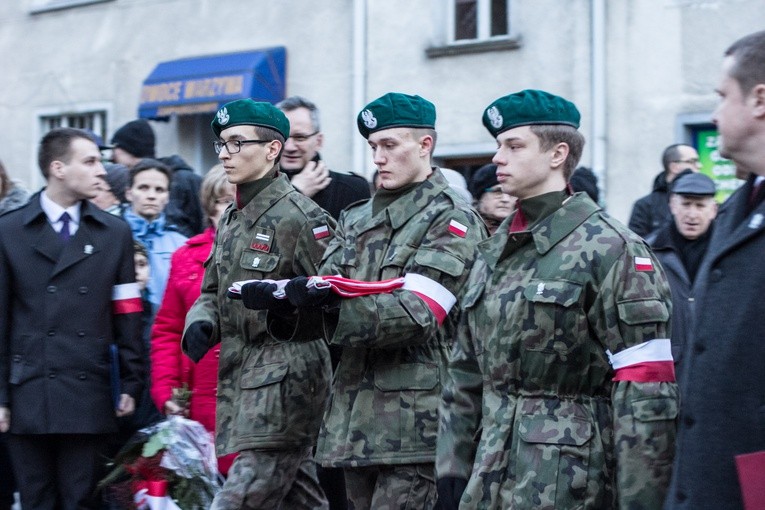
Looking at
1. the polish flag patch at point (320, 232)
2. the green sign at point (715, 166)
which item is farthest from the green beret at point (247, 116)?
the green sign at point (715, 166)

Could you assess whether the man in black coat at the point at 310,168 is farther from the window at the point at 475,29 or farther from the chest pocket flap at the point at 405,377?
the window at the point at 475,29

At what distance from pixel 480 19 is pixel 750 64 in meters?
11.4

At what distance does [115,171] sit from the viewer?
840 cm

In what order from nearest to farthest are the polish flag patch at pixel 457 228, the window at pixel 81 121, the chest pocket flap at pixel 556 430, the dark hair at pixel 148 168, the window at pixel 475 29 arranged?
the chest pocket flap at pixel 556 430, the polish flag patch at pixel 457 228, the dark hair at pixel 148 168, the window at pixel 475 29, the window at pixel 81 121

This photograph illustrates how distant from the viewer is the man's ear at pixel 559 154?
13.8 feet

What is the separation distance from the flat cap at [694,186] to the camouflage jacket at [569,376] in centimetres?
364

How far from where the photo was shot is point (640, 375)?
383 centimetres

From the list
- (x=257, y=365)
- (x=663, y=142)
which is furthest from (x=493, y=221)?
(x=663, y=142)

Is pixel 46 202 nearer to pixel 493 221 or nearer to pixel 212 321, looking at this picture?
pixel 212 321

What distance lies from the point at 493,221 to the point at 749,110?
4.02m

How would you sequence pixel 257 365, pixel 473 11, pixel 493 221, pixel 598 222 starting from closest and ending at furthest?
pixel 598 222, pixel 257 365, pixel 493 221, pixel 473 11

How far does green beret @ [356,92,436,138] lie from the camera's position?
5.11 meters

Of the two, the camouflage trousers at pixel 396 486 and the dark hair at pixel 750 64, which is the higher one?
the dark hair at pixel 750 64

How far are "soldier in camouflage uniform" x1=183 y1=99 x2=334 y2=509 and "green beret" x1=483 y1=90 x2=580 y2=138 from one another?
1.57m
